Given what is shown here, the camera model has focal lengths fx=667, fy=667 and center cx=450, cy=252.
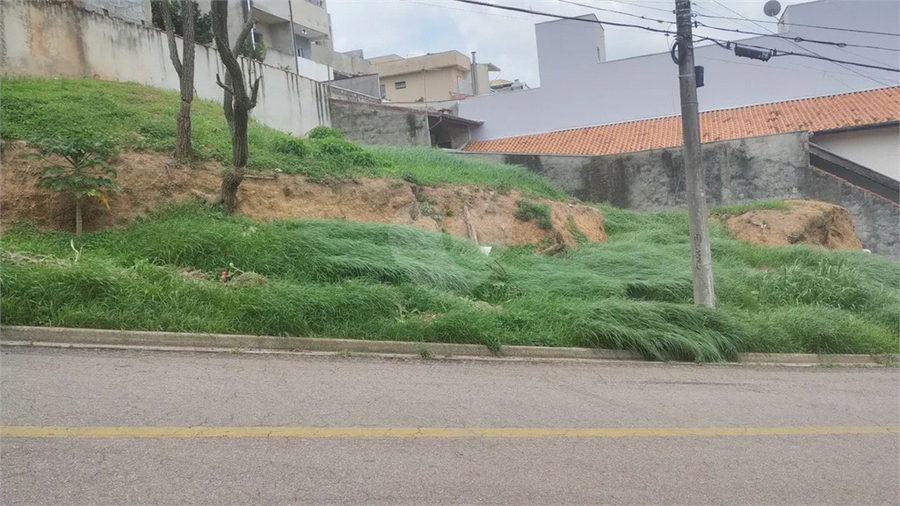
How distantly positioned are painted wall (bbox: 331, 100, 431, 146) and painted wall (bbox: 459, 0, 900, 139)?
865cm

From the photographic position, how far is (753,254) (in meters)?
13.6

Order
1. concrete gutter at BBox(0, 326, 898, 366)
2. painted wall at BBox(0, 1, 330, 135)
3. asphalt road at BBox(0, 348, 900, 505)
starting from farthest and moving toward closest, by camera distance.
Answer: painted wall at BBox(0, 1, 330, 135) → concrete gutter at BBox(0, 326, 898, 366) → asphalt road at BBox(0, 348, 900, 505)

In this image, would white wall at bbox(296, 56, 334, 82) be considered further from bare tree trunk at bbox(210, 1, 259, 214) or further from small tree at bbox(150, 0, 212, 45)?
bare tree trunk at bbox(210, 1, 259, 214)

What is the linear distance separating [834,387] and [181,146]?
374 inches

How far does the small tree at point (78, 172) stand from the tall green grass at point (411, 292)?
568 millimetres

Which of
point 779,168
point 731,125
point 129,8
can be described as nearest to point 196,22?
point 129,8

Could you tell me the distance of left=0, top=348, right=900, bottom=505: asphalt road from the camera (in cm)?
388

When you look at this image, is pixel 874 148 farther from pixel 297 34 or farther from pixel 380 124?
pixel 297 34

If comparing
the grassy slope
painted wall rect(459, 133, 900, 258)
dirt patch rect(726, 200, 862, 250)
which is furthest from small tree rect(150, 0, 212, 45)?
dirt patch rect(726, 200, 862, 250)

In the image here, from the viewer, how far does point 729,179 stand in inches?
772

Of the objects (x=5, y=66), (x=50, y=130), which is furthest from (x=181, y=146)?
(x=5, y=66)

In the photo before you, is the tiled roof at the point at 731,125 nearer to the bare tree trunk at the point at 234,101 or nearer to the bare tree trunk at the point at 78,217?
the bare tree trunk at the point at 234,101

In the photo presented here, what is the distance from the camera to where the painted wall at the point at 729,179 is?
1855 cm

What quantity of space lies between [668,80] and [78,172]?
26190 mm
